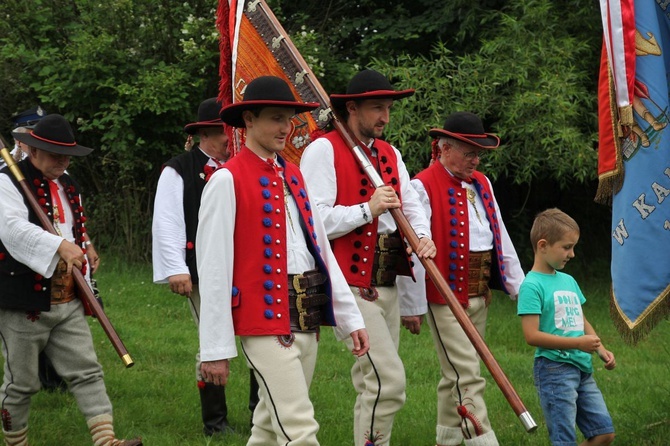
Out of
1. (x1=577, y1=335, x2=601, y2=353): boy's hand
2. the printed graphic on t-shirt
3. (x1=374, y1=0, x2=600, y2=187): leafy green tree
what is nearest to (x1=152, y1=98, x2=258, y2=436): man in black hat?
the printed graphic on t-shirt

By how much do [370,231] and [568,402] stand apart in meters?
1.44

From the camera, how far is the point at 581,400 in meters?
5.74

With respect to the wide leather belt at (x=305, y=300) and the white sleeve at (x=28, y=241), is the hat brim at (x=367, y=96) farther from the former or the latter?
the white sleeve at (x=28, y=241)

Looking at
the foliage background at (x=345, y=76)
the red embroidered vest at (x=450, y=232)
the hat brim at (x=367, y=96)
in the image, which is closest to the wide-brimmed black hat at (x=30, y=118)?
the hat brim at (x=367, y=96)

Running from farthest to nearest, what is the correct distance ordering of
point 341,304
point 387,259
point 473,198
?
point 473,198, point 387,259, point 341,304

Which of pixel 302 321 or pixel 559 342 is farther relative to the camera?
pixel 559 342

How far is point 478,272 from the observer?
668 cm

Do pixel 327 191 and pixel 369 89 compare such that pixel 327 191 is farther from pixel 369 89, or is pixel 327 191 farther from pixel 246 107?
pixel 246 107

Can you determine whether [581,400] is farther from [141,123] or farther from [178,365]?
[141,123]

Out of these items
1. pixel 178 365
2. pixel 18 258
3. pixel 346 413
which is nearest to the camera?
pixel 18 258

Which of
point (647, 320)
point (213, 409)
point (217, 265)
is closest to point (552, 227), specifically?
point (647, 320)

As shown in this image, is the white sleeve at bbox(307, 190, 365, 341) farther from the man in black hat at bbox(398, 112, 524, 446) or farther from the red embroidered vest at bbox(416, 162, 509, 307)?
the red embroidered vest at bbox(416, 162, 509, 307)

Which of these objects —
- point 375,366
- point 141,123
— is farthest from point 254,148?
point 141,123

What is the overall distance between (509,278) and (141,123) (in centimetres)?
833
